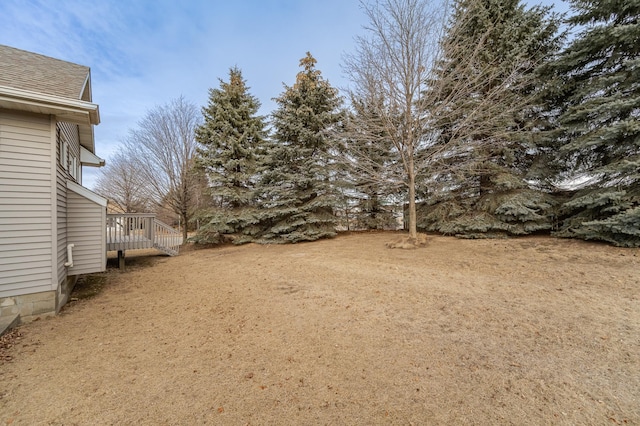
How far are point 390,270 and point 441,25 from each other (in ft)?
26.7

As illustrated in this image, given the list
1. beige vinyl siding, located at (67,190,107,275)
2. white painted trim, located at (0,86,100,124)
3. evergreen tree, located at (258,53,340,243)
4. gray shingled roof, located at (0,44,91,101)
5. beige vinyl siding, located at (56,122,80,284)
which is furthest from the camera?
evergreen tree, located at (258,53,340,243)

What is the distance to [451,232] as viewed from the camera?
9750mm

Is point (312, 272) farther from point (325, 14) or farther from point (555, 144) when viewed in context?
point (325, 14)

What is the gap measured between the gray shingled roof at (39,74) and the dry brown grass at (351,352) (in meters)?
3.94

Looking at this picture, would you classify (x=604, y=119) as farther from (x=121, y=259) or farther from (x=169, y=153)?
(x=169, y=153)

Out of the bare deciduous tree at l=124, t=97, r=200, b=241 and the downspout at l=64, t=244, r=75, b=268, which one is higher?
the bare deciduous tree at l=124, t=97, r=200, b=241

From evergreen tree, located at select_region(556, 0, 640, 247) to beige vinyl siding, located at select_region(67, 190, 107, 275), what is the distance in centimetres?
1239

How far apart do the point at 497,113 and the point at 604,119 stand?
106 inches

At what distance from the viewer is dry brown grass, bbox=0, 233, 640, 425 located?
6.74 ft

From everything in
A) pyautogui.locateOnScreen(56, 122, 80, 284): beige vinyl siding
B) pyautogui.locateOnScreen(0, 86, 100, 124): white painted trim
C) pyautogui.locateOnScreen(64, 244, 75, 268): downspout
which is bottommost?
pyautogui.locateOnScreen(64, 244, 75, 268): downspout

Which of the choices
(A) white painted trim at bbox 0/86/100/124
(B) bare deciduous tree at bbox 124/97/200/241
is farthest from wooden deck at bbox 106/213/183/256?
(A) white painted trim at bbox 0/86/100/124

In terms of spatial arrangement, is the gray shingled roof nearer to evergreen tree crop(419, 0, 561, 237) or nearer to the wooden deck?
the wooden deck

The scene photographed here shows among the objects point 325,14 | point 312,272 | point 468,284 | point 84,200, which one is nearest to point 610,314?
point 468,284

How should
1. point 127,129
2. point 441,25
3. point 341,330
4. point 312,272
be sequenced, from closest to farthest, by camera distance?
point 341,330
point 312,272
point 441,25
point 127,129
